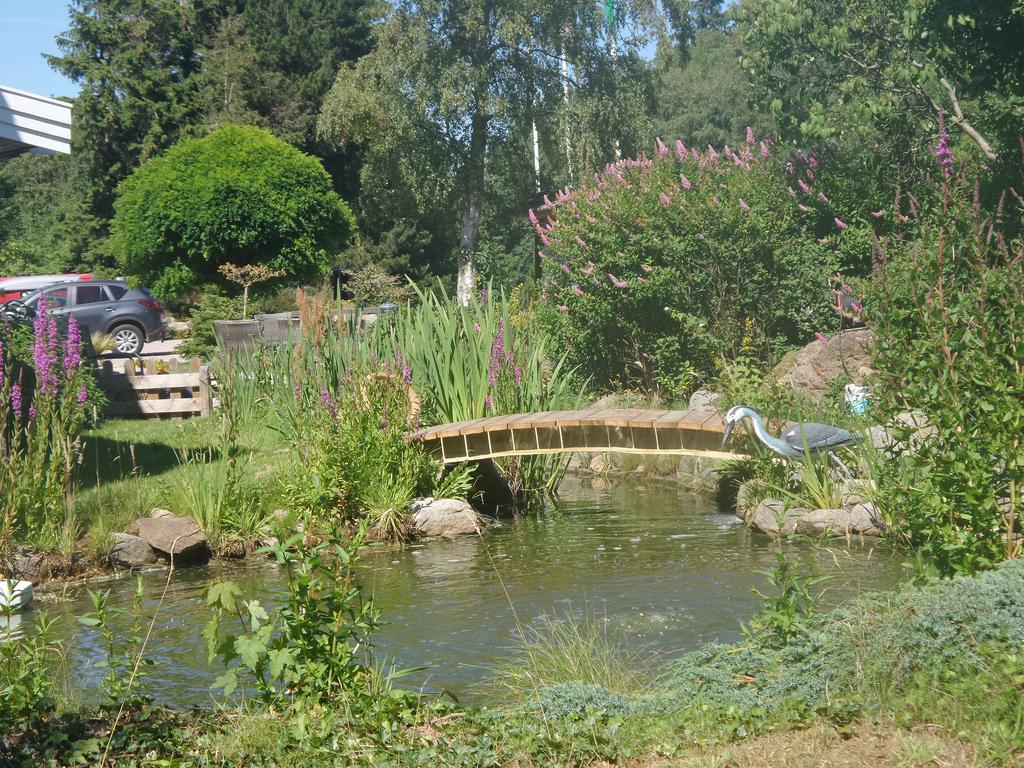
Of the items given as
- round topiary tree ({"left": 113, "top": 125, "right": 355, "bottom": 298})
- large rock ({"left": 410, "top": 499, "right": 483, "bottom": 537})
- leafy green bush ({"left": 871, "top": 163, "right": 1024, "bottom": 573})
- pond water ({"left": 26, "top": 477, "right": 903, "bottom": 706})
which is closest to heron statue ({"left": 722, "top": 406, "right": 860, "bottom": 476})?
pond water ({"left": 26, "top": 477, "right": 903, "bottom": 706})

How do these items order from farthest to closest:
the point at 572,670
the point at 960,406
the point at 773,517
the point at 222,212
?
the point at 222,212
the point at 773,517
the point at 960,406
the point at 572,670

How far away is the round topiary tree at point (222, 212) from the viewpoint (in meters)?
18.6

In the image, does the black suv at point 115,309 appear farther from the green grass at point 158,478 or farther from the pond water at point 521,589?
the pond water at point 521,589

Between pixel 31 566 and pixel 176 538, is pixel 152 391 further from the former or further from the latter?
pixel 31 566

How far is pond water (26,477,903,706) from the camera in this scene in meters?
5.73

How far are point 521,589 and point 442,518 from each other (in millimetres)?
2112

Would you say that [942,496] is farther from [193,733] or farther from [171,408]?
[171,408]

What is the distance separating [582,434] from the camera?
931 cm

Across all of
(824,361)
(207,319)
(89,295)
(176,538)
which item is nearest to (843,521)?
A: (824,361)

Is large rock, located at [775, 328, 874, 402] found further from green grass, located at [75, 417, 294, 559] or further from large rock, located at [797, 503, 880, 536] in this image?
green grass, located at [75, 417, 294, 559]

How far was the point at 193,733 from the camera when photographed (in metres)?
→ 3.89

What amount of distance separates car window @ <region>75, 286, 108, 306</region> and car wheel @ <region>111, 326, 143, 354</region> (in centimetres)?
72

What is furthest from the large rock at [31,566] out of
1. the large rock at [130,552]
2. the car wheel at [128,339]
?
the car wheel at [128,339]

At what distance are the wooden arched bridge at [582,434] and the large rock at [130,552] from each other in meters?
2.36
